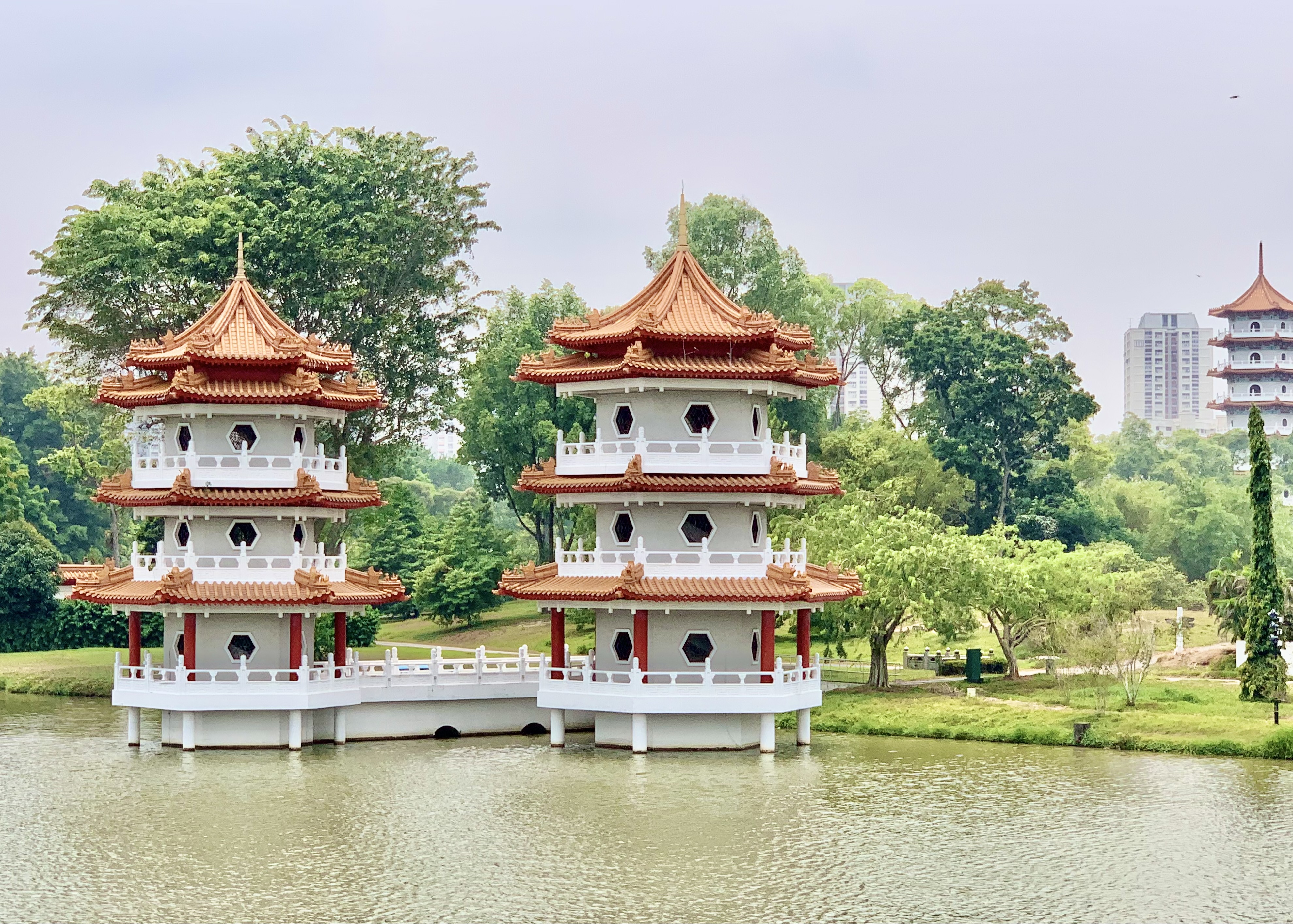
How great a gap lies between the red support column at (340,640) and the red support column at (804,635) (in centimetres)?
1278

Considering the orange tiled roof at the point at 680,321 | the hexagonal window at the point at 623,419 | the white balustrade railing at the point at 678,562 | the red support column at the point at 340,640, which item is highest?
the orange tiled roof at the point at 680,321

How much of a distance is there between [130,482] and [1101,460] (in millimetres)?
73525

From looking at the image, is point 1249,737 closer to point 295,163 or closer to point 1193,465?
point 295,163

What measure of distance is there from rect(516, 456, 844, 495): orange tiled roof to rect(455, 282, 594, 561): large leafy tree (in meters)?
29.6

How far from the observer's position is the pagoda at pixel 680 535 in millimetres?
47438

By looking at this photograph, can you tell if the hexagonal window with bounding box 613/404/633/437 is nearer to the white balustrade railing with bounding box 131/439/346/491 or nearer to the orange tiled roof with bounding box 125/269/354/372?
the orange tiled roof with bounding box 125/269/354/372

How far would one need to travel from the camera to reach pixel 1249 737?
156ft

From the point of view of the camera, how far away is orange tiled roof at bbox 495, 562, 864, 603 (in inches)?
1843

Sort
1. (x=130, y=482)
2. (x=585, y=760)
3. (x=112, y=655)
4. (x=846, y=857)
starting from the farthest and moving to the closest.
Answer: (x=112, y=655), (x=130, y=482), (x=585, y=760), (x=846, y=857)

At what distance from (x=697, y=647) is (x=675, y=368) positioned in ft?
24.7

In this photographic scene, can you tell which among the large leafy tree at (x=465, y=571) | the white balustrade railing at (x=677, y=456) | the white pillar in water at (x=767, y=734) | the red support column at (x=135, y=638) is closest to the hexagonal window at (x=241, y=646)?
the red support column at (x=135, y=638)

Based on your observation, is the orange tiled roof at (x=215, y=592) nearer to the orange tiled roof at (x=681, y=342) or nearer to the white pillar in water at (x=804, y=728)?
the orange tiled roof at (x=681, y=342)

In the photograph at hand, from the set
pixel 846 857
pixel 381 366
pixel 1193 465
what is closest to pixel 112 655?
pixel 381 366

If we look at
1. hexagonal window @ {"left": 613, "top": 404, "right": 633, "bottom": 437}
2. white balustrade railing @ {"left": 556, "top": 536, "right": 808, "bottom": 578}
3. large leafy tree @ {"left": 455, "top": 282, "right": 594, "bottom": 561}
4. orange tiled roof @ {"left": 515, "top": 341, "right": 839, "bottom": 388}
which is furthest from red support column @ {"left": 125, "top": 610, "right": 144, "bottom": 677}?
large leafy tree @ {"left": 455, "top": 282, "right": 594, "bottom": 561}
